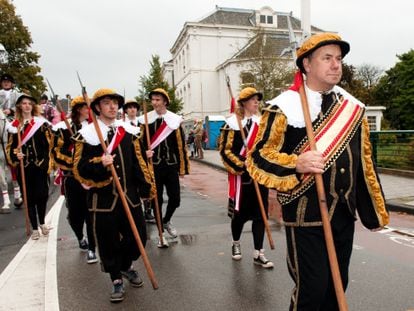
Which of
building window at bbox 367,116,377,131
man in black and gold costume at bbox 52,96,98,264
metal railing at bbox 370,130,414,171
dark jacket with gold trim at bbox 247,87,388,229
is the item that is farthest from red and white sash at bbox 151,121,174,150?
building window at bbox 367,116,377,131

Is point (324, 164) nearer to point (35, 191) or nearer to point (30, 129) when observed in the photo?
point (35, 191)

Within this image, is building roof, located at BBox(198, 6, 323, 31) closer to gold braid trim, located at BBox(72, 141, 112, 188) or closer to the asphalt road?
the asphalt road

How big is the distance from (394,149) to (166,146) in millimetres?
8653

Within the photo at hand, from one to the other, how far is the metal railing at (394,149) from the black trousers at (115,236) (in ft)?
31.5

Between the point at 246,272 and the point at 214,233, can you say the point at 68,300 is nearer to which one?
the point at 246,272

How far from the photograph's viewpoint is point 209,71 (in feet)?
170

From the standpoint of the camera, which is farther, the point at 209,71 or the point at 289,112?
the point at 209,71

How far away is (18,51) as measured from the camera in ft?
133

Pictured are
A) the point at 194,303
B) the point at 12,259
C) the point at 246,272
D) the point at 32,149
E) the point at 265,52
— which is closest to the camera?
the point at 194,303

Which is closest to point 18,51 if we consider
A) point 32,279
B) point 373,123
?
point 373,123

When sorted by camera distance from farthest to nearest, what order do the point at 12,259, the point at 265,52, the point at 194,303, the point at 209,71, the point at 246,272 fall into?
the point at 209,71 → the point at 265,52 → the point at 12,259 → the point at 246,272 → the point at 194,303

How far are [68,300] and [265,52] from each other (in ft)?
79.1

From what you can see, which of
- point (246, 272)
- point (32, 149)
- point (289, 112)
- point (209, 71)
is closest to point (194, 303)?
point (246, 272)

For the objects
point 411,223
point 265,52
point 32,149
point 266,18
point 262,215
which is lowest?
point 411,223
